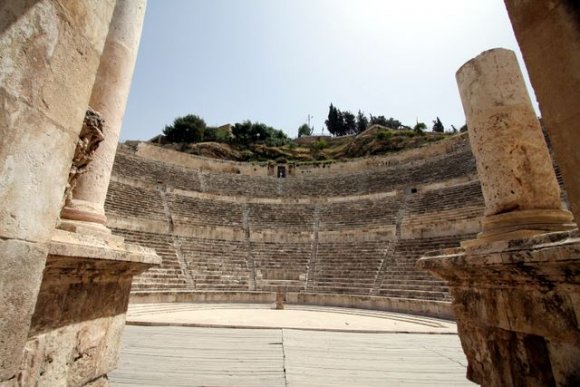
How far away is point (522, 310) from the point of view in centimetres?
195

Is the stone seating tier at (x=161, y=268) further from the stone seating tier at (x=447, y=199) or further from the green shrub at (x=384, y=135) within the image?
the green shrub at (x=384, y=135)

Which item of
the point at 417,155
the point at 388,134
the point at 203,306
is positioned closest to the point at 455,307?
the point at 203,306

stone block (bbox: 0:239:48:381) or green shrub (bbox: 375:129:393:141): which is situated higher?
green shrub (bbox: 375:129:393:141)

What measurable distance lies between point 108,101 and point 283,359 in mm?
3868

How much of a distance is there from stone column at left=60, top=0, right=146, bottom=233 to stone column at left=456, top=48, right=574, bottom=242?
11.8 feet

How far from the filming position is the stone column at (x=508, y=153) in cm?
256

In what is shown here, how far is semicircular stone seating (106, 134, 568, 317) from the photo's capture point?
13.2m

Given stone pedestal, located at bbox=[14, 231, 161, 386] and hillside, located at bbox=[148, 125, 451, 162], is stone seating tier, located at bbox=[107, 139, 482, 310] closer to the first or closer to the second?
stone pedestal, located at bbox=[14, 231, 161, 386]

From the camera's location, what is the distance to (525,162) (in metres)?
2.72

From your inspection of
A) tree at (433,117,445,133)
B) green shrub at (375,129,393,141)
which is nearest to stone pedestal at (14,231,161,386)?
green shrub at (375,129,393,141)

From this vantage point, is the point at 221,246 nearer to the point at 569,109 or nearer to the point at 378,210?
the point at 378,210

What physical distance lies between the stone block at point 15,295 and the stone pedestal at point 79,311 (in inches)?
13.7

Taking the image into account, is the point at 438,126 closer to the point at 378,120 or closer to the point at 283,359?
the point at 378,120

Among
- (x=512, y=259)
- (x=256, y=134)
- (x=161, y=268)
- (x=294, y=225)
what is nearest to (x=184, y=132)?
(x=256, y=134)
